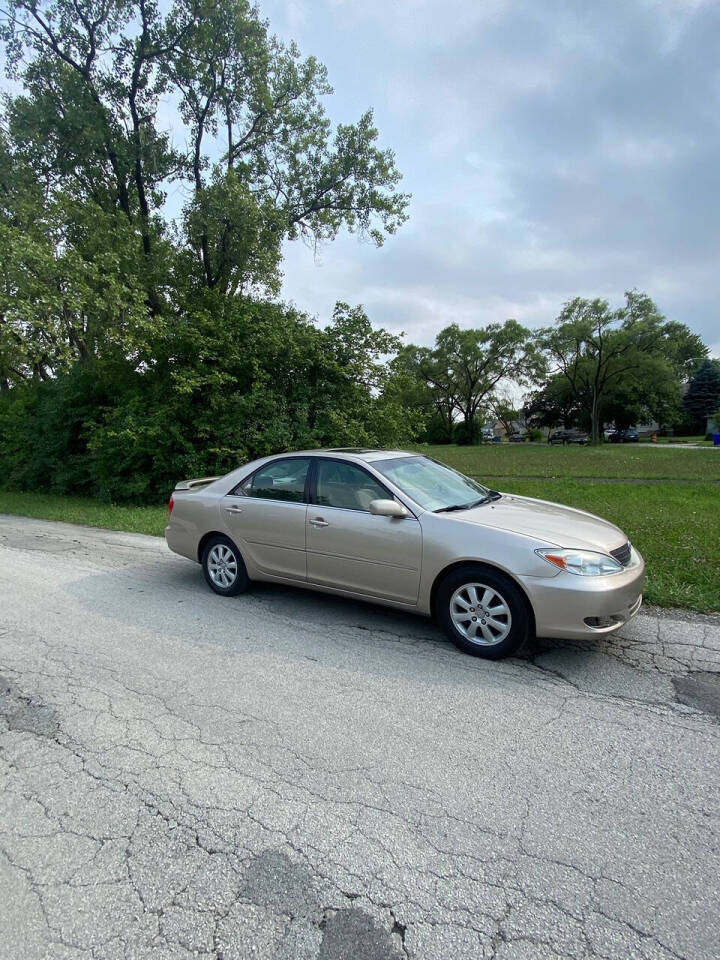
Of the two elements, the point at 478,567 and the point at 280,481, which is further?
the point at 280,481

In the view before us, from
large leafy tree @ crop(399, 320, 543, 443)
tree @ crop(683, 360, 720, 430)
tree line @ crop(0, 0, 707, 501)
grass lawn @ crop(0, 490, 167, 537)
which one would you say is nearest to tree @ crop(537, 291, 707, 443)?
large leafy tree @ crop(399, 320, 543, 443)

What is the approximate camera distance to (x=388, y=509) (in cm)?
420

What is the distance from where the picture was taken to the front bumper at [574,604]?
140 inches

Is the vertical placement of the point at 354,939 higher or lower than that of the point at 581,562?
lower

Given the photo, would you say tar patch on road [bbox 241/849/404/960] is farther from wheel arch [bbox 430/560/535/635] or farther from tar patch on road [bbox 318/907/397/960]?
wheel arch [bbox 430/560/535/635]

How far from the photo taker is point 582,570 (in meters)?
3.63

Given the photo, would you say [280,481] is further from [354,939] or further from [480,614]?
[354,939]

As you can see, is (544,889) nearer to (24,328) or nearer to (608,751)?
(608,751)

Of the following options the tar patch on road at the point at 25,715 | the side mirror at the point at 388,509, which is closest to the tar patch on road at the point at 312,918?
the tar patch on road at the point at 25,715

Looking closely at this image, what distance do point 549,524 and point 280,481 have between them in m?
2.53

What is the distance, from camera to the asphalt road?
1784mm

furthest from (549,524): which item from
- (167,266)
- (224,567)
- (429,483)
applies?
(167,266)

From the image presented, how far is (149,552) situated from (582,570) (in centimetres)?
584

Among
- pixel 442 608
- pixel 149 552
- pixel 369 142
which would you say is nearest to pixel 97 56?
pixel 369 142
